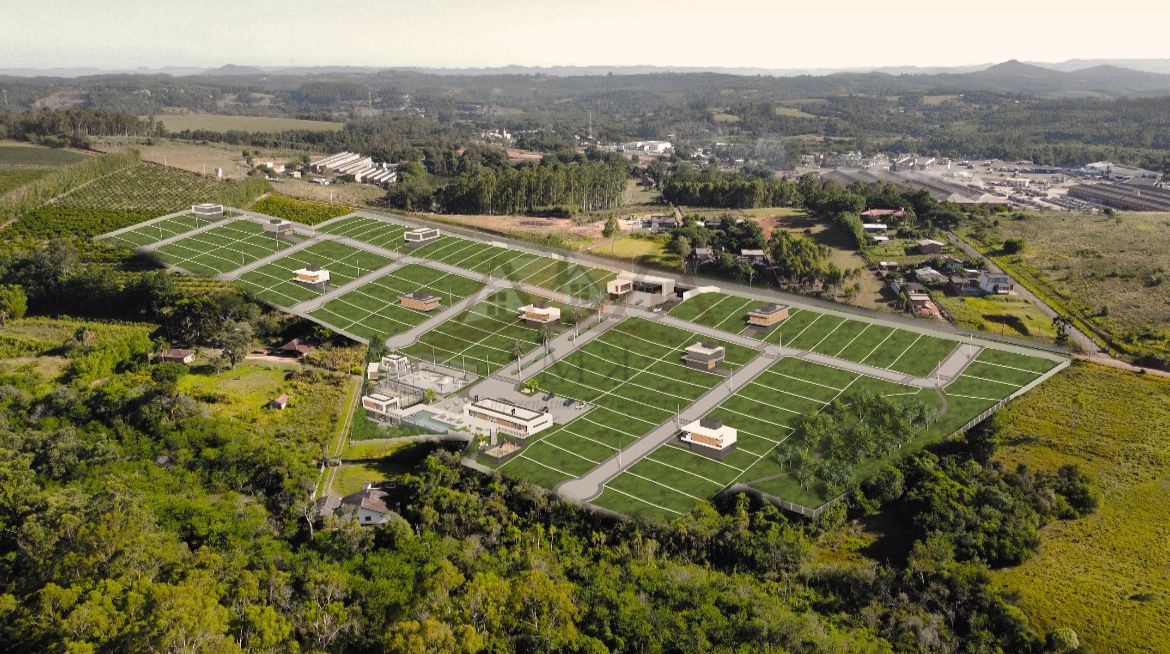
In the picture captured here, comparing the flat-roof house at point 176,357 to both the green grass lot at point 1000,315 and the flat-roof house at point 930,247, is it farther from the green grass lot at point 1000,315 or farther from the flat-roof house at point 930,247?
the flat-roof house at point 930,247

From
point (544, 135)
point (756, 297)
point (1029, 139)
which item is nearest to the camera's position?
point (756, 297)

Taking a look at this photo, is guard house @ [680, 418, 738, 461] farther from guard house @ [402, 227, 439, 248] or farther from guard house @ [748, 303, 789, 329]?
guard house @ [402, 227, 439, 248]

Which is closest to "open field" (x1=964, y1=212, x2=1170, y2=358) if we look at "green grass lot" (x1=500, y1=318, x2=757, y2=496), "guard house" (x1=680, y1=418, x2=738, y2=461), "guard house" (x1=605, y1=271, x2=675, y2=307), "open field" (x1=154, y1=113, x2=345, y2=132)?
"green grass lot" (x1=500, y1=318, x2=757, y2=496)

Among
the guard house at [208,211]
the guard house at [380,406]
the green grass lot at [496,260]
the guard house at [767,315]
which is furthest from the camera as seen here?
the guard house at [208,211]

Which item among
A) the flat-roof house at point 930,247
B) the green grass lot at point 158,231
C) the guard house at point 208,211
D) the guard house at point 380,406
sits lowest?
the guard house at point 380,406

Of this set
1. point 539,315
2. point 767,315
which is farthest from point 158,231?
point 767,315

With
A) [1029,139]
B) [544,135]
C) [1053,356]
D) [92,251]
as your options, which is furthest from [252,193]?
[1029,139]

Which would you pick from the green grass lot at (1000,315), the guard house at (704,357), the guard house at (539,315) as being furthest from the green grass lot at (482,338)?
the green grass lot at (1000,315)

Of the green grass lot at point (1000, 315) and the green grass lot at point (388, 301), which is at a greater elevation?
the green grass lot at point (388, 301)

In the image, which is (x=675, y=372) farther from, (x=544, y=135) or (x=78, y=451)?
(x=544, y=135)
